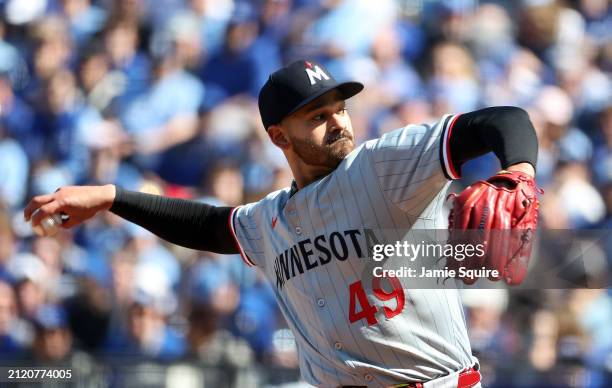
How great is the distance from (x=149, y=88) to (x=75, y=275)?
1.43 meters

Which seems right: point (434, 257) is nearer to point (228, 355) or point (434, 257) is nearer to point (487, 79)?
point (228, 355)

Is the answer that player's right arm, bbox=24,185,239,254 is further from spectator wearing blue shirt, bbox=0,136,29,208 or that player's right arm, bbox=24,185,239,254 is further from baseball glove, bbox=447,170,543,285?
spectator wearing blue shirt, bbox=0,136,29,208

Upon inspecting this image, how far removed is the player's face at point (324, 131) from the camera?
2879 millimetres

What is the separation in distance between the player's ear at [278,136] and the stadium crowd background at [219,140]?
222cm

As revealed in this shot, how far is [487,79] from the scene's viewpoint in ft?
21.4

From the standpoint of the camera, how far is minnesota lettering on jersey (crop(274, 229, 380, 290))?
2748mm

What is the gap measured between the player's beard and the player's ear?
85 mm

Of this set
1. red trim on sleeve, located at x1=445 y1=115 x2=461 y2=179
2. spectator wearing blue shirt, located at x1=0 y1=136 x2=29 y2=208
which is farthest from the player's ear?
spectator wearing blue shirt, located at x1=0 y1=136 x2=29 y2=208

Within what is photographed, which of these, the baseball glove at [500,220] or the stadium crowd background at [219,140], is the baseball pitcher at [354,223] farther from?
the stadium crowd background at [219,140]

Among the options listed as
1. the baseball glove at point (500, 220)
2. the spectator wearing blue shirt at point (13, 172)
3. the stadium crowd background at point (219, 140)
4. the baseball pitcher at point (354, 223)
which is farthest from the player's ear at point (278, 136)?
the spectator wearing blue shirt at point (13, 172)

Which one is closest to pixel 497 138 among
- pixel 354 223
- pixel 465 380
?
pixel 354 223

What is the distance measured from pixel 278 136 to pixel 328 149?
26 cm

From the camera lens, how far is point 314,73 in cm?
293

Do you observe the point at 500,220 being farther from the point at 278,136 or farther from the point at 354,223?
the point at 278,136
